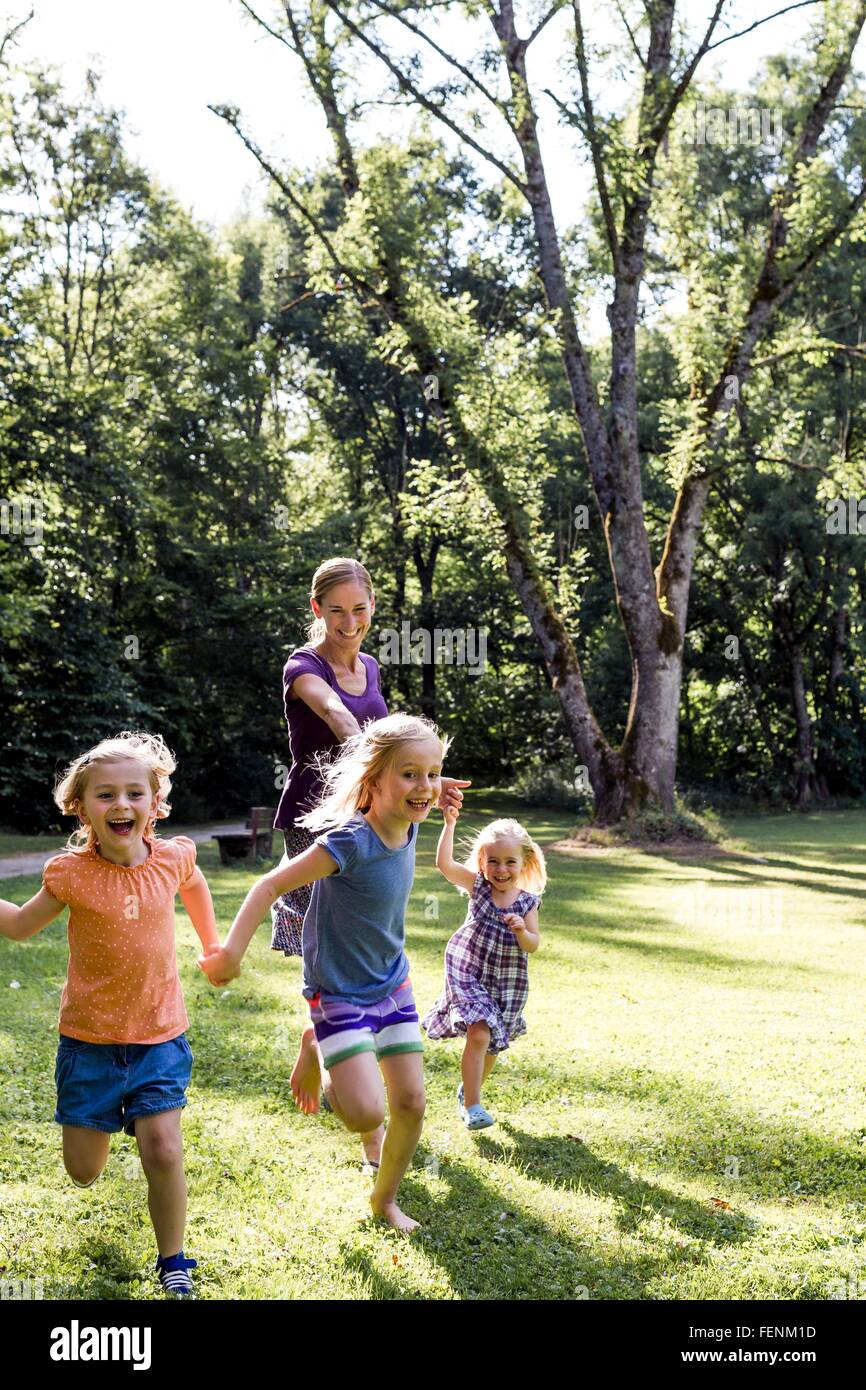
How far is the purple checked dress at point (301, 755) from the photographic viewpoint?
5066 mm

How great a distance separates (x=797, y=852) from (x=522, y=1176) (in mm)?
14822

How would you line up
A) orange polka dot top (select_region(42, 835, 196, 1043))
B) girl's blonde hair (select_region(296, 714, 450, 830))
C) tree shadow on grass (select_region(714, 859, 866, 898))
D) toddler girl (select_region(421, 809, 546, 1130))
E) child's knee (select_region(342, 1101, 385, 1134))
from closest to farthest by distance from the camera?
orange polka dot top (select_region(42, 835, 196, 1043)) < child's knee (select_region(342, 1101, 385, 1134)) < girl's blonde hair (select_region(296, 714, 450, 830)) < toddler girl (select_region(421, 809, 546, 1130)) < tree shadow on grass (select_region(714, 859, 866, 898))

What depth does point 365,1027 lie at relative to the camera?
419 cm

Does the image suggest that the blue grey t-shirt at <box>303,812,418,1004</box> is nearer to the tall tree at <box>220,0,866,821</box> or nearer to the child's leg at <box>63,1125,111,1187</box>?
the child's leg at <box>63,1125,111,1187</box>

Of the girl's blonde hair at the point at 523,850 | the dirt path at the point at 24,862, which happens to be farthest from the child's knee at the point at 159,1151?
the dirt path at the point at 24,862

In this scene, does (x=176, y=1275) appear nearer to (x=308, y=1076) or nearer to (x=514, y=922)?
(x=308, y=1076)

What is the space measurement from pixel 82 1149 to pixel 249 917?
2.81 feet

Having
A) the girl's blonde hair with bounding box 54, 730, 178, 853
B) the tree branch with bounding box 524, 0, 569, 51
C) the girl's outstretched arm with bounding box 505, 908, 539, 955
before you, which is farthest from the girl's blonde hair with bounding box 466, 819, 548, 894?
the tree branch with bounding box 524, 0, 569, 51

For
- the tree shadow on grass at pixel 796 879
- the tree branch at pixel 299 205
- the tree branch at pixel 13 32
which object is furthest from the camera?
the tree branch at pixel 13 32

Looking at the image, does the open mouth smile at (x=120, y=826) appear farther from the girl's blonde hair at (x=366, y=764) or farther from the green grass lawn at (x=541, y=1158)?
the green grass lawn at (x=541, y=1158)

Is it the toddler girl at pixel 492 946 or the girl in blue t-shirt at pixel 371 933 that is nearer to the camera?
the girl in blue t-shirt at pixel 371 933

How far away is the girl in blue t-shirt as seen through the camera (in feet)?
13.6

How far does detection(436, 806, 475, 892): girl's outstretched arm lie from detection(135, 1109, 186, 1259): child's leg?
1.90 metres

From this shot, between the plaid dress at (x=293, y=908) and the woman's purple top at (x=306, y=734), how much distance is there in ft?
0.26
